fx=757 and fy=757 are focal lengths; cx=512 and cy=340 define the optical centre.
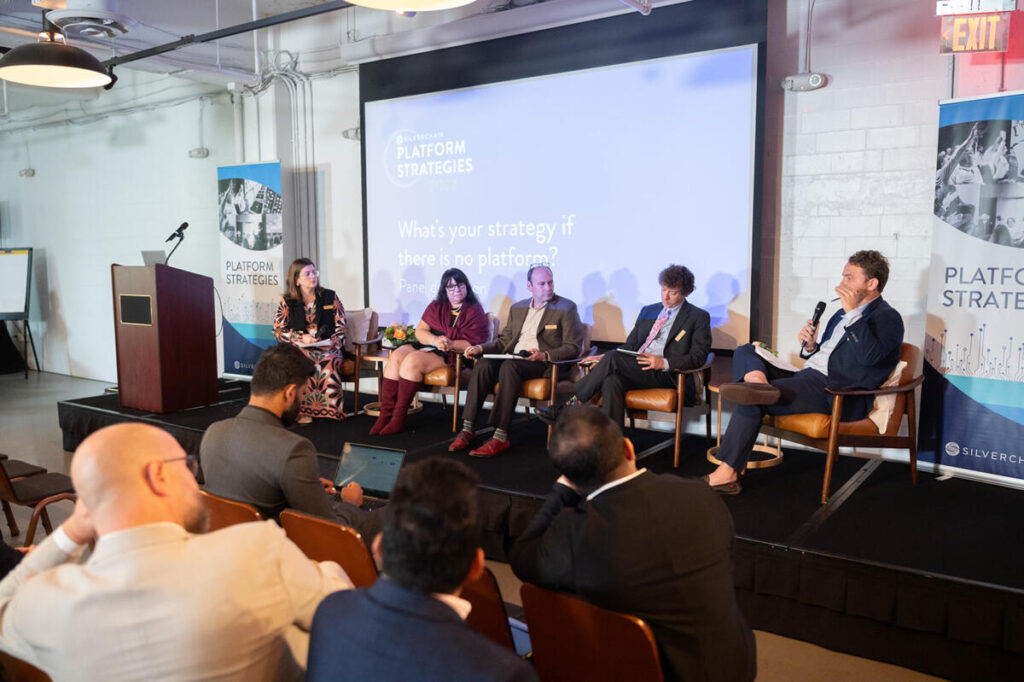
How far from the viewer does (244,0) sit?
6.66 meters

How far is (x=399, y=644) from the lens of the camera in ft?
3.59

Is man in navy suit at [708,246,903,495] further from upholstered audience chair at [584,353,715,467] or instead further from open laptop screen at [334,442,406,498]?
Answer: open laptop screen at [334,442,406,498]

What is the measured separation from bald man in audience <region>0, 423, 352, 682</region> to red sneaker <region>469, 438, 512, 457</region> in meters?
3.14

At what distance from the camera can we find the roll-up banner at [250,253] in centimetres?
712

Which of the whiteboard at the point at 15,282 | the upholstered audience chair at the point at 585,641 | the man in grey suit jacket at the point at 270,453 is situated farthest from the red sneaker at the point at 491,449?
the whiteboard at the point at 15,282

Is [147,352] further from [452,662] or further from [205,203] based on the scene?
[452,662]

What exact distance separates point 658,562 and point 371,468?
151 cm

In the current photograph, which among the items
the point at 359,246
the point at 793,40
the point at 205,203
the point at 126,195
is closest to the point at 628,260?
the point at 793,40

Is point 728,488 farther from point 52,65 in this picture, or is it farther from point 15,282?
point 15,282

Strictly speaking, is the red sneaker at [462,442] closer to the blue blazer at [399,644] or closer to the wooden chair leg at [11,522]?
the wooden chair leg at [11,522]

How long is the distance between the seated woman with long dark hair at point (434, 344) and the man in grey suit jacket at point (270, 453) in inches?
105

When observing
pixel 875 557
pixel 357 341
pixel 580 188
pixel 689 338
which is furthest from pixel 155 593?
pixel 357 341

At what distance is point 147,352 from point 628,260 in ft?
12.1

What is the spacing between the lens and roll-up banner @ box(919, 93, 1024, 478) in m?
3.75
